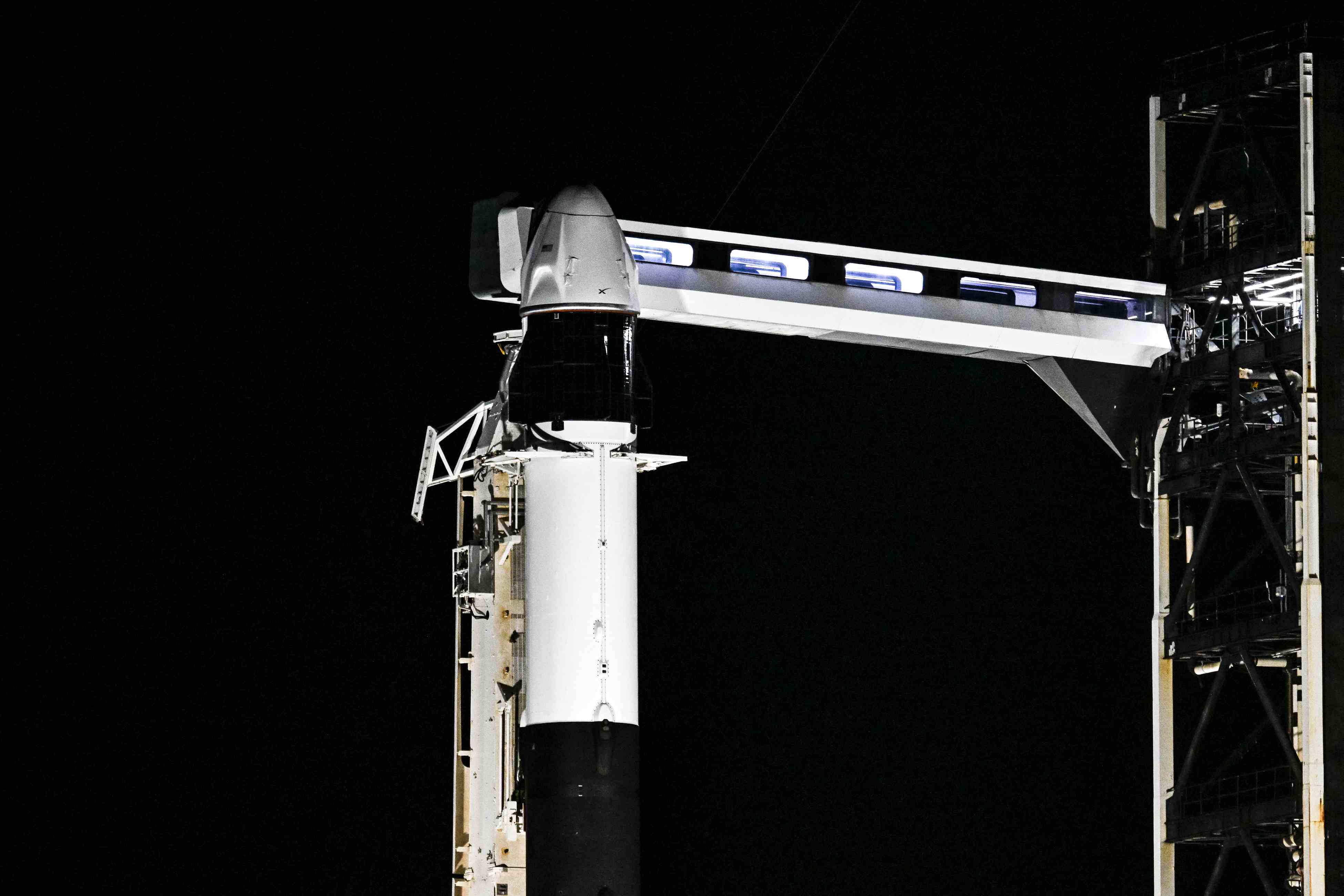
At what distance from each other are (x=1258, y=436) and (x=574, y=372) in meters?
6.40

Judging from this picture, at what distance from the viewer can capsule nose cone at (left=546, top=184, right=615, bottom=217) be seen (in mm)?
15711

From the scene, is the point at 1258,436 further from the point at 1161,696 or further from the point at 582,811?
the point at 582,811

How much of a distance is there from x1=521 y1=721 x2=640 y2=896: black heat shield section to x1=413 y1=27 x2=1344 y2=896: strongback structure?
0.02m

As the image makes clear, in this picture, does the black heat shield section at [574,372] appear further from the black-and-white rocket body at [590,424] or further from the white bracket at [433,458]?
the white bracket at [433,458]

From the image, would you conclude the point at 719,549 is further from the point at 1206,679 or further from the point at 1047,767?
the point at 1206,679

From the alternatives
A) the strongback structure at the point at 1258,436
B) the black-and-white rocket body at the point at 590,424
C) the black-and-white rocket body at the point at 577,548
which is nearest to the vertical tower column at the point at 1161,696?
the strongback structure at the point at 1258,436

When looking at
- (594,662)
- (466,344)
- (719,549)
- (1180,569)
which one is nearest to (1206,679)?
(1180,569)

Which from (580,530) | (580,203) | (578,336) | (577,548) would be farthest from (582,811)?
(580,203)

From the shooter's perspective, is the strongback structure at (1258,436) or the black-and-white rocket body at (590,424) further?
the strongback structure at (1258,436)

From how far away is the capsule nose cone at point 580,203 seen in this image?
1571cm

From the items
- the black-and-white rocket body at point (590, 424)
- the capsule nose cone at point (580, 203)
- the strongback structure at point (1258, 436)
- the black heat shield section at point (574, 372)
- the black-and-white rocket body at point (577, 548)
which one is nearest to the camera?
the black-and-white rocket body at point (577, 548)

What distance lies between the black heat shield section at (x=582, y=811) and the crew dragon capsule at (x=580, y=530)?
0.04 feet

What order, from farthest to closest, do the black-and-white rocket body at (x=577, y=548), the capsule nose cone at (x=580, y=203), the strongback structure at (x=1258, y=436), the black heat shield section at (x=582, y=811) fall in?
the strongback structure at (x=1258, y=436)
the capsule nose cone at (x=580, y=203)
the black-and-white rocket body at (x=577, y=548)
the black heat shield section at (x=582, y=811)

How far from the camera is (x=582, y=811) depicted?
49.5 ft
